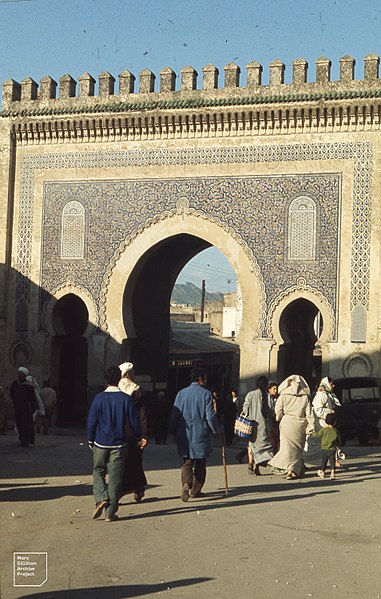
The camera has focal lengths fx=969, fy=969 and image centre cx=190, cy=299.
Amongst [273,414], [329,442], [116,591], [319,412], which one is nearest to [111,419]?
[116,591]

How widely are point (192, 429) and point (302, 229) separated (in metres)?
9.13

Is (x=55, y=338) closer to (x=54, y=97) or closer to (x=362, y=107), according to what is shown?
(x=54, y=97)

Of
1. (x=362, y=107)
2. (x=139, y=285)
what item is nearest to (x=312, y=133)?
(x=362, y=107)

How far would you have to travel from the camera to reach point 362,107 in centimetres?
1647

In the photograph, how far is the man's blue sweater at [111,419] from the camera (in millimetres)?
7184

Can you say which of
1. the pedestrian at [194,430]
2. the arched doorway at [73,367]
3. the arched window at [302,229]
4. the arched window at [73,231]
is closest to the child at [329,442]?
the pedestrian at [194,430]

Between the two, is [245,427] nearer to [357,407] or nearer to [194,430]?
[194,430]

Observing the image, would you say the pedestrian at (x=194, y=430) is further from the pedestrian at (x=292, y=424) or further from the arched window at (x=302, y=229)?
the arched window at (x=302, y=229)

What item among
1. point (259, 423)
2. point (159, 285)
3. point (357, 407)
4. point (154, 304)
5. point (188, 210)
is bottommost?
point (357, 407)

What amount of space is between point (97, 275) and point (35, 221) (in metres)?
1.74

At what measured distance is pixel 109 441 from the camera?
718cm

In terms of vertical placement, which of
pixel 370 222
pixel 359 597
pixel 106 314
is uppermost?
pixel 370 222

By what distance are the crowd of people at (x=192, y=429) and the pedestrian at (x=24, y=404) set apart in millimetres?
12

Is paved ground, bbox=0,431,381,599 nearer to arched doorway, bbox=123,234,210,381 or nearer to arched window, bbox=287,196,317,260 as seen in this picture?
arched window, bbox=287,196,317,260
